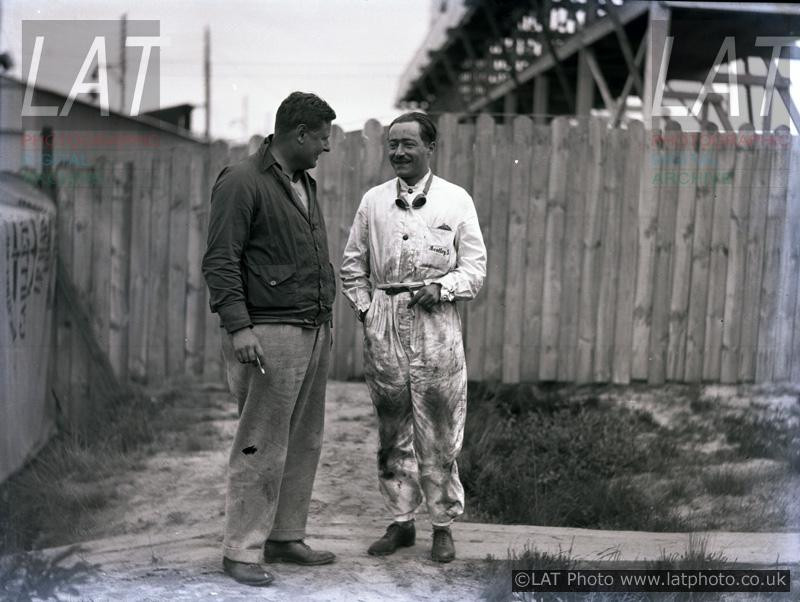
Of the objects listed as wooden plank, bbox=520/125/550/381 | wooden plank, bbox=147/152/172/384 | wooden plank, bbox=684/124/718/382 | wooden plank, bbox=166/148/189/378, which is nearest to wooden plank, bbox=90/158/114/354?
wooden plank, bbox=147/152/172/384

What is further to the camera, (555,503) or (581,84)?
(581,84)

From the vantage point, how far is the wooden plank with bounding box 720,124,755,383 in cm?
621

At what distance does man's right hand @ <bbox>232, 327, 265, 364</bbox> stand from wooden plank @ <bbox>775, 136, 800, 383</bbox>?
157 inches

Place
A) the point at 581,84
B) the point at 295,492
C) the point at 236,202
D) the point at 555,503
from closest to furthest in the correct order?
the point at 236,202, the point at 295,492, the point at 555,503, the point at 581,84

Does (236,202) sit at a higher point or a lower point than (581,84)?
lower

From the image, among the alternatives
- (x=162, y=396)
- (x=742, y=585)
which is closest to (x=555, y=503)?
(x=742, y=585)

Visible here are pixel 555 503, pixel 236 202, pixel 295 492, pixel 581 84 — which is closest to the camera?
pixel 236 202

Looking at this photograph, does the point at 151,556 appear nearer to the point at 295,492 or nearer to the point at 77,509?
the point at 295,492

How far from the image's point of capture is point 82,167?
20.8 feet

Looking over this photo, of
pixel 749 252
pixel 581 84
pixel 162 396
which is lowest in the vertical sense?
pixel 162 396

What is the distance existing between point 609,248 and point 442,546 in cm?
303

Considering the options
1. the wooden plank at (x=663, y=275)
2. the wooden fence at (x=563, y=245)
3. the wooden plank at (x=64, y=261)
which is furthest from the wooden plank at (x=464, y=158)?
the wooden plank at (x=64, y=261)

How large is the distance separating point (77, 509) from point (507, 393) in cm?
285

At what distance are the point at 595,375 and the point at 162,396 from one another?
3.02 m
